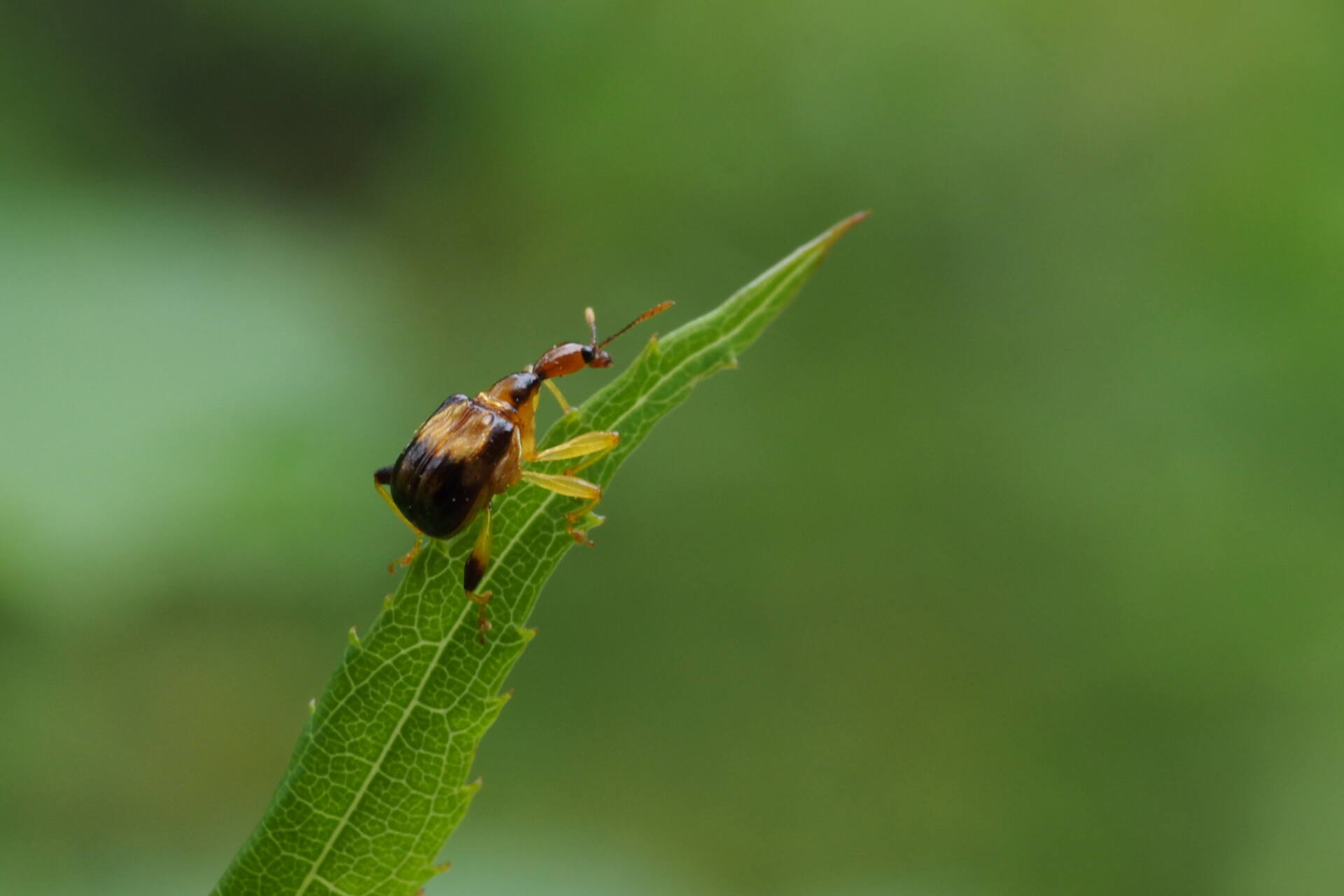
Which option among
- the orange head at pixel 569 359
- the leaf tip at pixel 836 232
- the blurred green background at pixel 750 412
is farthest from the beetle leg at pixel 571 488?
the blurred green background at pixel 750 412

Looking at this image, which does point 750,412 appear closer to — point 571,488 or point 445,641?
point 571,488

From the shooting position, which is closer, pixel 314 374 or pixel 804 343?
pixel 314 374

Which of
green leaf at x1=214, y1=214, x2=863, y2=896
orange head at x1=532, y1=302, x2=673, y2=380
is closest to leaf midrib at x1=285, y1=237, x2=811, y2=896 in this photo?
green leaf at x1=214, y1=214, x2=863, y2=896

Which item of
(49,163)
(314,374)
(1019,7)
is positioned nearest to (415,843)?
(314,374)

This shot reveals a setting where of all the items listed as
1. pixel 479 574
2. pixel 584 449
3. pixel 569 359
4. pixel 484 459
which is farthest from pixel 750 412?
pixel 479 574

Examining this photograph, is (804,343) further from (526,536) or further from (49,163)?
(526,536)

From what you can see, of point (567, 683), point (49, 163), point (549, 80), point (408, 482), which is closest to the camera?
point (408, 482)
